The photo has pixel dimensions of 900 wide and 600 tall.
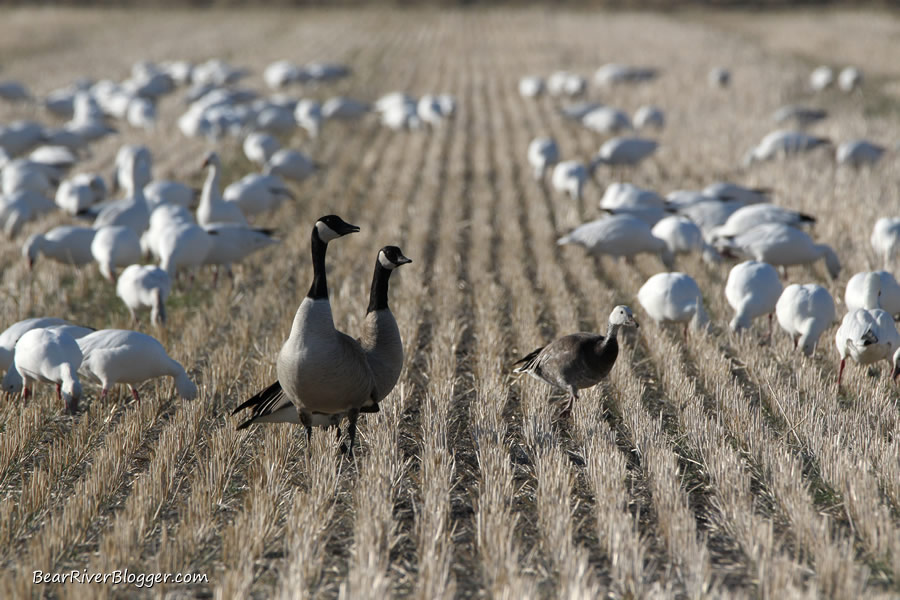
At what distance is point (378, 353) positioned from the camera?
16.1ft

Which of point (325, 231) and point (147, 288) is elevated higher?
point (325, 231)

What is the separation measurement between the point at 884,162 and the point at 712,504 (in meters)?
10.1

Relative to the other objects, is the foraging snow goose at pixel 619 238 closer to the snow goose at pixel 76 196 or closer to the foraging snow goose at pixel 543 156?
the foraging snow goose at pixel 543 156

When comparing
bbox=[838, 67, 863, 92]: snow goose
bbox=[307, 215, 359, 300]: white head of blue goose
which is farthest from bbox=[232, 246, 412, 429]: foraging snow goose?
bbox=[838, 67, 863, 92]: snow goose

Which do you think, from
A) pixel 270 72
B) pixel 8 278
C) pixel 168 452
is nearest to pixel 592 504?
pixel 168 452

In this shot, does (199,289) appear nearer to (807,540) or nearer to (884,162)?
(807,540)

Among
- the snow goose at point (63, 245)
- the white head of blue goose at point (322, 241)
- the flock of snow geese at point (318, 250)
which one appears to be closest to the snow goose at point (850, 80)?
the flock of snow geese at point (318, 250)

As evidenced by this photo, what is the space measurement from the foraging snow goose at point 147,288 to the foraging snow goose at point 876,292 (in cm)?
514

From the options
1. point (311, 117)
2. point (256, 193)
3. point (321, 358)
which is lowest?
point (311, 117)

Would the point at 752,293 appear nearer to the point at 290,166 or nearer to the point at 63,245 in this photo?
the point at 63,245

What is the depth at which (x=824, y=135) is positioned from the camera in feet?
50.1

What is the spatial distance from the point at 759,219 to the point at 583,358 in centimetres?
427

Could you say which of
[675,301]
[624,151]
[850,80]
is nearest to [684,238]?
[675,301]

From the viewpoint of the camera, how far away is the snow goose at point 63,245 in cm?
848
